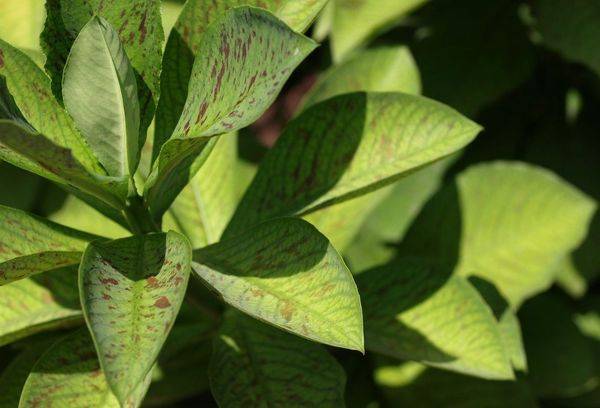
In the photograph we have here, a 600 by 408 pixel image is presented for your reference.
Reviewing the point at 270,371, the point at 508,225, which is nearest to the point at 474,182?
the point at 508,225

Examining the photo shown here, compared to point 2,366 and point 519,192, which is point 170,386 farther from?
point 519,192

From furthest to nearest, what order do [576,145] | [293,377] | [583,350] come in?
1. [576,145]
2. [583,350]
3. [293,377]

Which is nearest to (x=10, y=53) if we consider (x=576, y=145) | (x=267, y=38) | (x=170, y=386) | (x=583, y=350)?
(x=267, y=38)

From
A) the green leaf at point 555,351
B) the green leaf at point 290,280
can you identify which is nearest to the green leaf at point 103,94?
the green leaf at point 290,280

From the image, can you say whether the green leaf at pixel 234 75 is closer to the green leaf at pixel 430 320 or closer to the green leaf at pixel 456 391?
the green leaf at pixel 430 320

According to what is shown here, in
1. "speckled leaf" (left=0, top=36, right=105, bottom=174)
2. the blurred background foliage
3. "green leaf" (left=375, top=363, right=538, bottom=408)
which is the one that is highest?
"speckled leaf" (left=0, top=36, right=105, bottom=174)

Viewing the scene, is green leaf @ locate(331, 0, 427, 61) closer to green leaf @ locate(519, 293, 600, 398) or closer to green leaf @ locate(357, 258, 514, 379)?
green leaf @ locate(357, 258, 514, 379)

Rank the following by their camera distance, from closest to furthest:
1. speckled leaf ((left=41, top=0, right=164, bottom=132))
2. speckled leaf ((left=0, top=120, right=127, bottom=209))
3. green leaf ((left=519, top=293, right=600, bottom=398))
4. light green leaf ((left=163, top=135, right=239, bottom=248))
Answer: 1. speckled leaf ((left=0, top=120, right=127, bottom=209))
2. speckled leaf ((left=41, top=0, right=164, bottom=132))
3. light green leaf ((left=163, top=135, right=239, bottom=248))
4. green leaf ((left=519, top=293, right=600, bottom=398))

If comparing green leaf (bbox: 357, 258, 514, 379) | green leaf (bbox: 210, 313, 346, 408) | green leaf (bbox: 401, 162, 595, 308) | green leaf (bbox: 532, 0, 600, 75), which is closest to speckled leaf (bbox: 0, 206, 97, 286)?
green leaf (bbox: 210, 313, 346, 408)
